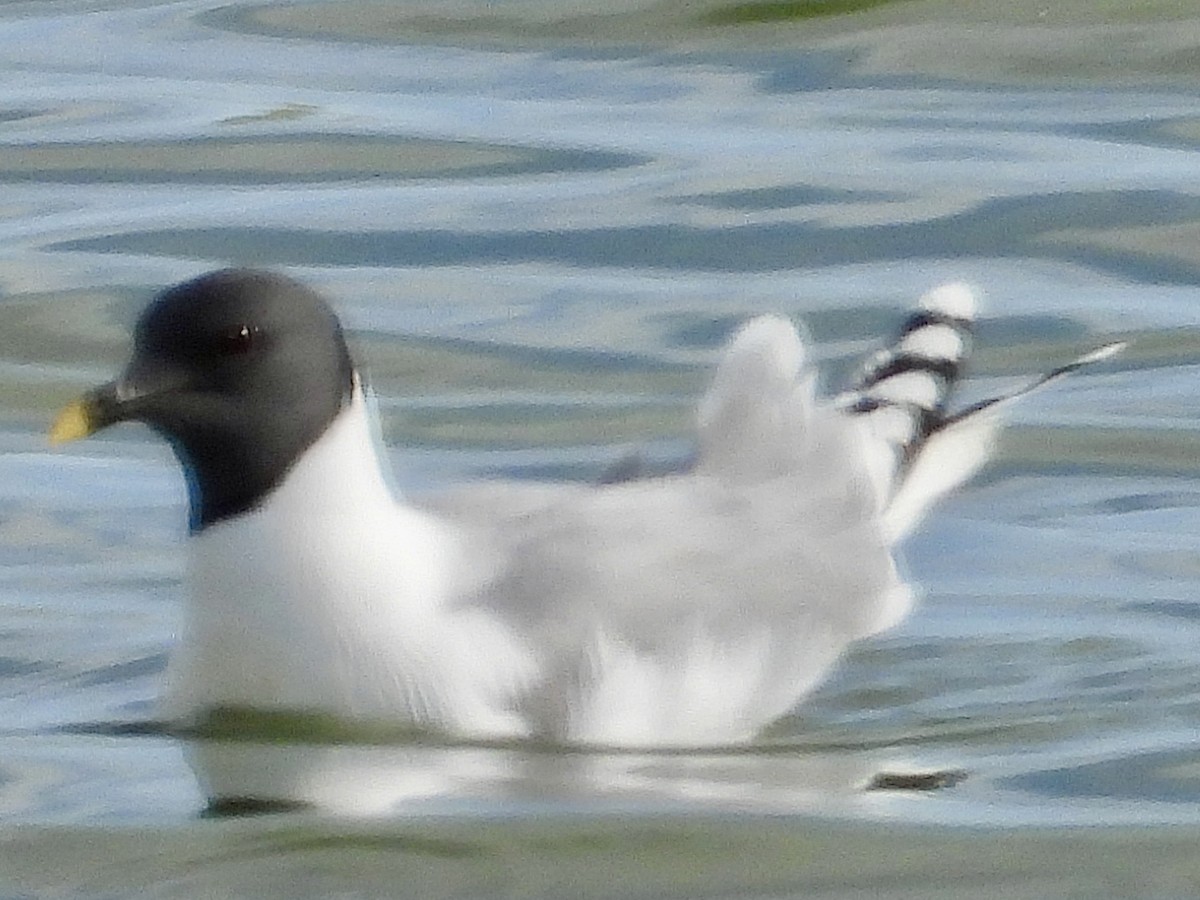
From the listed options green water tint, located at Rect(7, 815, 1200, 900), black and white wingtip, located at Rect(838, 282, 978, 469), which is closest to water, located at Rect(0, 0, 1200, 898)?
green water tint, located at Rect(7, 815, 1200, 900)

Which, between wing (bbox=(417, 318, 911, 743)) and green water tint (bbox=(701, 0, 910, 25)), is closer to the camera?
wing (bbox=(417, 318, 911, 743))

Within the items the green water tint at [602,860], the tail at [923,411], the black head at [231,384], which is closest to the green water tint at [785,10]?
the tail at [923,411]

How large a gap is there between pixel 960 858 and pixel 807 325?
4.01 metres

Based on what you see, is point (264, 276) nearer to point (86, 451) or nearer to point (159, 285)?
point (86, 451)

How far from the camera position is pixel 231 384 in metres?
6.15

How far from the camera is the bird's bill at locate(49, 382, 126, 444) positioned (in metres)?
6.12

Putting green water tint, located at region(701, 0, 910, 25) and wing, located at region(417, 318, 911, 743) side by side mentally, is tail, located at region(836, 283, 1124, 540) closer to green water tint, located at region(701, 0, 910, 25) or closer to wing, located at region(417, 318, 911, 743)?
wing, located at region(417, 318, 911, 743)

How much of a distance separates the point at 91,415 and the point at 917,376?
6.72 feet

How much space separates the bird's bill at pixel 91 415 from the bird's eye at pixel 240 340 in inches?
7.8

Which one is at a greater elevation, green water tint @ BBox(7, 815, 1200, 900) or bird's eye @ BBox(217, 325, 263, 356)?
bird's eye @ BBox(217, 325, 263, 356)

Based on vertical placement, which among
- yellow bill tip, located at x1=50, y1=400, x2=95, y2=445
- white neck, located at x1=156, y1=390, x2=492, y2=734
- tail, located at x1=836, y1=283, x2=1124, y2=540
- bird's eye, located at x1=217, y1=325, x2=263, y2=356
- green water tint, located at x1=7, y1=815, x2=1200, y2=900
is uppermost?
tail, located at x1=836, y1=283, x2=1124, y2=540

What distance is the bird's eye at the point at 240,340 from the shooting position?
20.2ft

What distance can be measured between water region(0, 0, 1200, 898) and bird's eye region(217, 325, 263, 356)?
698 mm

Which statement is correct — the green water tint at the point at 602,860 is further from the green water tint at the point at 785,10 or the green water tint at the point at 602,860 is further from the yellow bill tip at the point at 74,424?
the green water tint at the point at 785,10
